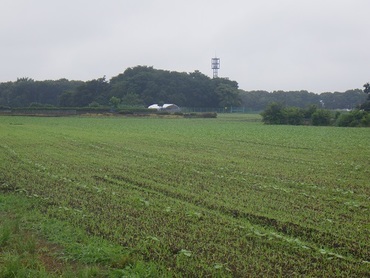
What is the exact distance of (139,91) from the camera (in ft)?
411

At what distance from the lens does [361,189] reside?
1107 cm

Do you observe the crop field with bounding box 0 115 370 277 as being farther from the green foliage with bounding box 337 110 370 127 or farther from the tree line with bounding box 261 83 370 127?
the tree line with bounding box 261 83 370 127

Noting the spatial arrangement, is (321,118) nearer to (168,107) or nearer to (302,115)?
(302,115)

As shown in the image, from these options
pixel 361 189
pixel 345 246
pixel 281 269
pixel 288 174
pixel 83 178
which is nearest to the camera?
pixel 281 269

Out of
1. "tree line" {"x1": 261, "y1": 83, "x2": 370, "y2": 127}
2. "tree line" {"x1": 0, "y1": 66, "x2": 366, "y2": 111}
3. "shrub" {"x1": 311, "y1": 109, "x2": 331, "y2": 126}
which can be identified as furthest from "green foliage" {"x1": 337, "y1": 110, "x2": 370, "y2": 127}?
"tree line" {"x1": 0, "y1": 66, "x2": 366, "y2": 111}

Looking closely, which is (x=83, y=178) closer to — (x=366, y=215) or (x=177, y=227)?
(x=177, y=227)

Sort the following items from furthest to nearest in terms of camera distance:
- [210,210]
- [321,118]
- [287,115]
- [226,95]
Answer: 1. [226,95]
2. [287,115]
3. [321,118]
4. [210,210]

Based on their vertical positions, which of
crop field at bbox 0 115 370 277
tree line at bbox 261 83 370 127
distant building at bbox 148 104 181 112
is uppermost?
distant building at bbox 148 104 181 112

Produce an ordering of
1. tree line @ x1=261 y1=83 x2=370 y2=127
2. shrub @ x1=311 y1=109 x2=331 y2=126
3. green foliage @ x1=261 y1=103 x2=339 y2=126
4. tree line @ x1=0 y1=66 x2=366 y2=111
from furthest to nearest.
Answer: tree line @ x1=0 y1=66 x2=366 y2=111, green foliage @ x1=261 y1=103 x2=339 y2=126, tree line @ x1=261 y1=83 x2=370 y2=127, shrub @ x1=311 y1=109 x2=331 y2=126

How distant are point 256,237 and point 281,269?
1.29 metres

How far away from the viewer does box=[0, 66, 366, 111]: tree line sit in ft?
385

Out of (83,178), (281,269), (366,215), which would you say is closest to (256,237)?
(281,269)

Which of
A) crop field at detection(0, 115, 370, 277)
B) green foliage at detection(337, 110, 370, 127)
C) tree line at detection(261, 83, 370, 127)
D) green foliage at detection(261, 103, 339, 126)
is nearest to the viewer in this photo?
crop field at detection(0, 115, 370, 277)

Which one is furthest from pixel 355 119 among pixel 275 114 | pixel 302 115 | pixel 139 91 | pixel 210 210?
pixel 139 91
